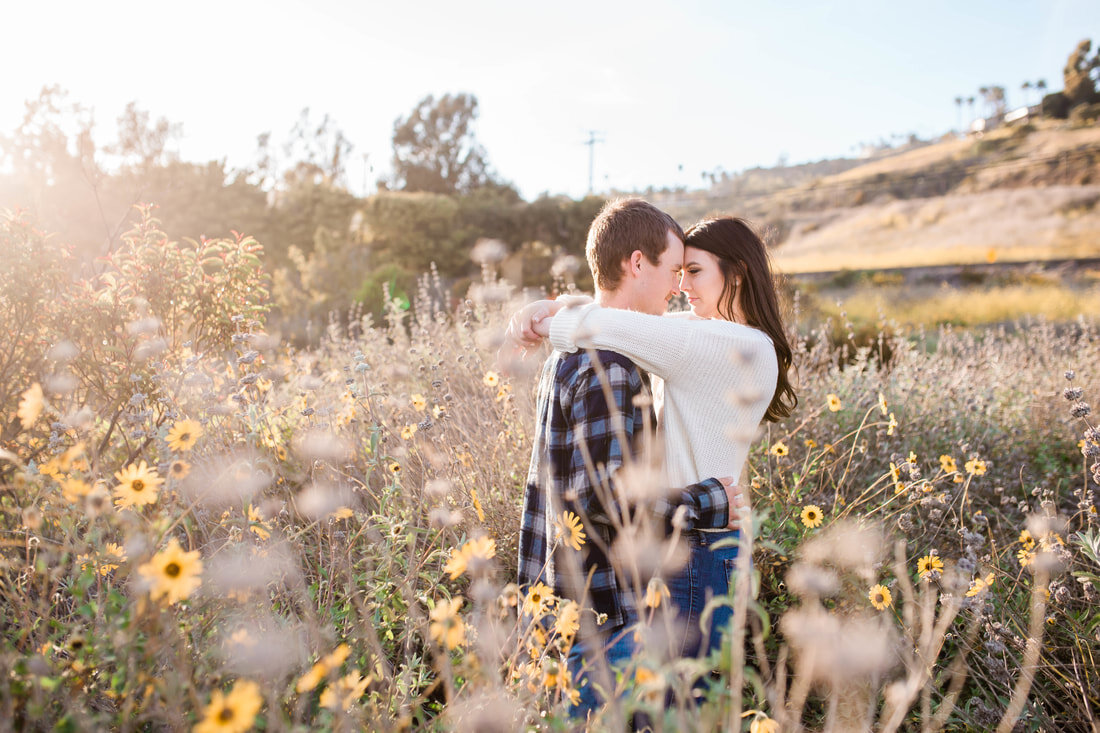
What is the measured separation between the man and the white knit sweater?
8cm

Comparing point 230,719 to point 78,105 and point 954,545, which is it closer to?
point 954,545

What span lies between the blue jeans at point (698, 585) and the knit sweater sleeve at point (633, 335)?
1.69ft

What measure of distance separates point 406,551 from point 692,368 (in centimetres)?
137

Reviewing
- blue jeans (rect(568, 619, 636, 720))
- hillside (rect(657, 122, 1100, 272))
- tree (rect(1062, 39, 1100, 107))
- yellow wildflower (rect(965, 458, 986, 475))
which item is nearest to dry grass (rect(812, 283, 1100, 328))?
hillside (rect(657, 122, 1100, 272))

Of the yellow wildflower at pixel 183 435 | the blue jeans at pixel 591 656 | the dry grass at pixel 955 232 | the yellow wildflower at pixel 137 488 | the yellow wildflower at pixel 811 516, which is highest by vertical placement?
the dry grass at pixel 955 232

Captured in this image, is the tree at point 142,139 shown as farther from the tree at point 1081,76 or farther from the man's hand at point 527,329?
the tree at point 1081,76

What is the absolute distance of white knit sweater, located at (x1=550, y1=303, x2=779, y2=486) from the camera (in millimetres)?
1729

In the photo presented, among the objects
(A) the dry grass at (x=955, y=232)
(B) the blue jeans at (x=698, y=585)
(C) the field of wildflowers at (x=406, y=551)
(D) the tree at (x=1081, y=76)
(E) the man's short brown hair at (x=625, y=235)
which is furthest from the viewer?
(D) the tree at (x=1081, y=76)

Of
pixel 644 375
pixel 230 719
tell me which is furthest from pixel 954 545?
pixel 230 719

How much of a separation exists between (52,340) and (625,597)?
2999mm

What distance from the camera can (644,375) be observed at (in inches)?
81.7

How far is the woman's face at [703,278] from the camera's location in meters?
2.18

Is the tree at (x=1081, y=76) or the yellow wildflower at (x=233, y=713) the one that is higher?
the tree at (x=1081, y=76)

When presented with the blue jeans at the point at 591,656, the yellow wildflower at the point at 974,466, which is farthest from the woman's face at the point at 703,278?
the yellow wildflower at the point at 974,466
